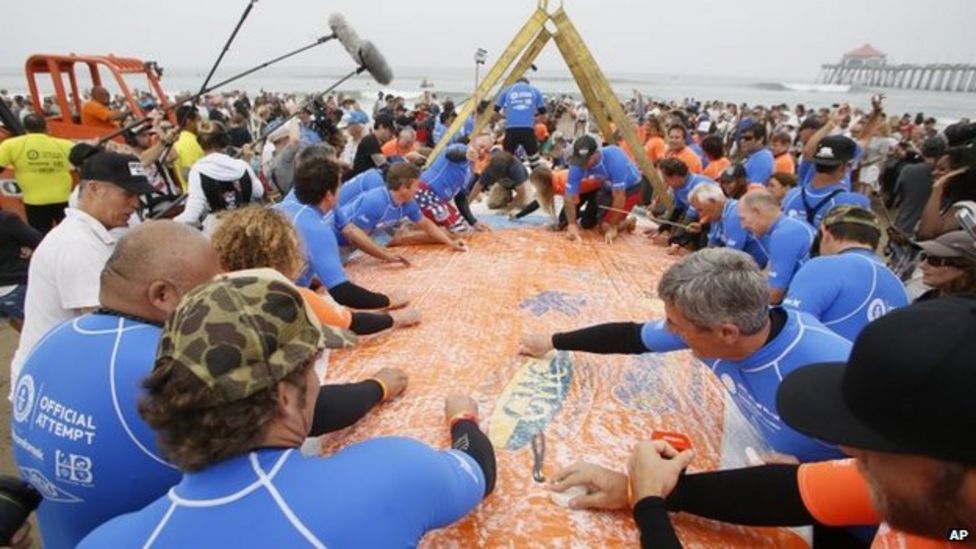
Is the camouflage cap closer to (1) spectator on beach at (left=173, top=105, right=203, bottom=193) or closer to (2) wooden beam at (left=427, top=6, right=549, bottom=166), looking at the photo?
(2) wooden beam at (left=427, top=6, right=549, bottom=166)

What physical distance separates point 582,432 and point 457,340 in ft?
2.83

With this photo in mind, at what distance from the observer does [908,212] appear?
5660 millimetres

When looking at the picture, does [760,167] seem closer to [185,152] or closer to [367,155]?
[367,155]

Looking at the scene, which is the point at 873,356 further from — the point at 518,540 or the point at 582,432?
the point at 582,432

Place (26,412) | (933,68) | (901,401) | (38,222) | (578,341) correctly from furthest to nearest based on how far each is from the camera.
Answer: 1. (933,68)
2. (38,222)
3. (578,341)
4. (26,412)
5. (901,401)

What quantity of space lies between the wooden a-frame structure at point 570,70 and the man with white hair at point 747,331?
13.4 feet

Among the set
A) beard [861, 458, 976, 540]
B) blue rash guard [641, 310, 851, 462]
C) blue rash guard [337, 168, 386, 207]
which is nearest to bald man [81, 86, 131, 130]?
blue rash guard [337, 168, 386, 207]

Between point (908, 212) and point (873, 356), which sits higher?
point (873, 356)

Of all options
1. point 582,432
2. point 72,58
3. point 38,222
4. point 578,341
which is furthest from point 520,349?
point 72,58

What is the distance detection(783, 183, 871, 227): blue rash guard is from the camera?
12.4 ft

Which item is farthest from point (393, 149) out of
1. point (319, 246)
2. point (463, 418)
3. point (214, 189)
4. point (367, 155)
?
point (463, 418)

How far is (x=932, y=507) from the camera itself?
0.81m

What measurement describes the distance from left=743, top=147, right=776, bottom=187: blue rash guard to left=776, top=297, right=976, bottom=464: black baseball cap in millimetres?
5152

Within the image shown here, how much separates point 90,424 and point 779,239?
A: 3.28 meters
